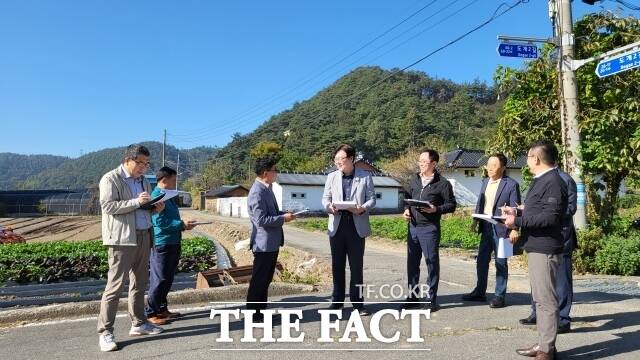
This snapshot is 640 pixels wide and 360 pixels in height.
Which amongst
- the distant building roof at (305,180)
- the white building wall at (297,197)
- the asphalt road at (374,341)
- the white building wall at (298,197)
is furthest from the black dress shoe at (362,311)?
the white building wall at (297,197)

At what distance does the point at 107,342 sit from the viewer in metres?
4.28

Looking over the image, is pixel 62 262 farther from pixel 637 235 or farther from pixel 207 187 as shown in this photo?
pixel 207 187

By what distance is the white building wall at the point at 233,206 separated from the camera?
4034 cm

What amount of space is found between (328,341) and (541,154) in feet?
8.41

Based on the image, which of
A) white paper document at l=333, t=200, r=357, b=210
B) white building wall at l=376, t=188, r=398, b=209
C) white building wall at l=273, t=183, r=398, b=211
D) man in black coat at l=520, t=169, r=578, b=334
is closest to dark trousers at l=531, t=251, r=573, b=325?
man in black coat at l=520, t=169, r=578, b=334

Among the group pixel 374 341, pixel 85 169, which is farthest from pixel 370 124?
pixel 85 169

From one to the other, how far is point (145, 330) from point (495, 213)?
13.7ft

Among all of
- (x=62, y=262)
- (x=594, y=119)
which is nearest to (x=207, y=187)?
(x=62, y=262)

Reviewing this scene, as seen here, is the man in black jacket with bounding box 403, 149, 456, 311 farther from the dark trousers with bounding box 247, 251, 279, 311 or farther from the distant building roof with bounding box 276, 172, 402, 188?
the distant building roof with bounding box 276, 172, 402, 188

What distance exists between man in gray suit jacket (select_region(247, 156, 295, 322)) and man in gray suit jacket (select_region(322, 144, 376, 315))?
63 centimetres

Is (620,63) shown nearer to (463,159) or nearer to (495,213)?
(495,213)

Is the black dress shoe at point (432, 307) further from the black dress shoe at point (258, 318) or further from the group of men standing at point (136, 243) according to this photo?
the group of men standing at point (136, 243)

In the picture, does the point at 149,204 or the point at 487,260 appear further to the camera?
the point at 487,260

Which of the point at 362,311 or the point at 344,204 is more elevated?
the point at 344,204
